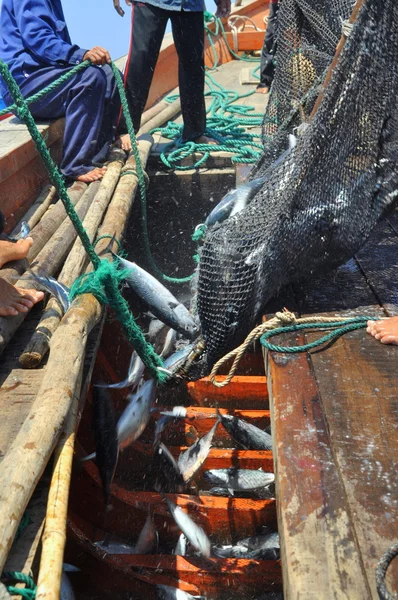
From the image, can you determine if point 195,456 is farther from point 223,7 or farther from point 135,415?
point 223,7

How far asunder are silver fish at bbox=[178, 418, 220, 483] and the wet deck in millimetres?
1016

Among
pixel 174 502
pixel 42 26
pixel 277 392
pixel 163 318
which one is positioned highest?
pixel 42 26

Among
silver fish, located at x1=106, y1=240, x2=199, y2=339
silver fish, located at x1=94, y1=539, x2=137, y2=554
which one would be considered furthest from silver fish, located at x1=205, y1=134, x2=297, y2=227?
silver fish, located at x1=94, y1=539, x2=137, y2=554

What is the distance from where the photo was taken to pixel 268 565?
10.5ft

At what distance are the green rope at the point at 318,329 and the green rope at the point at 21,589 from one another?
1.48 meters

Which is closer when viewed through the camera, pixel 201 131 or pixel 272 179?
pixel 272 179

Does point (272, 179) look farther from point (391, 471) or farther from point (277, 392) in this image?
point (391, 471)

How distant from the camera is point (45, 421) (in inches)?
91.6

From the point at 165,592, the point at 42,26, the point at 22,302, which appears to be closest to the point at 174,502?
the point at 165,592

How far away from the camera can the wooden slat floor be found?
6.55 m

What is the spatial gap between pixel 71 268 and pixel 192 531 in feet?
6.06

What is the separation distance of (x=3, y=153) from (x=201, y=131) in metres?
2.75

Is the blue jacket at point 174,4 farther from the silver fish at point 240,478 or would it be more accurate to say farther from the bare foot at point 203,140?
the silver fish at point 240,478

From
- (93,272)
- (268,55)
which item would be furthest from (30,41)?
(268,55)
